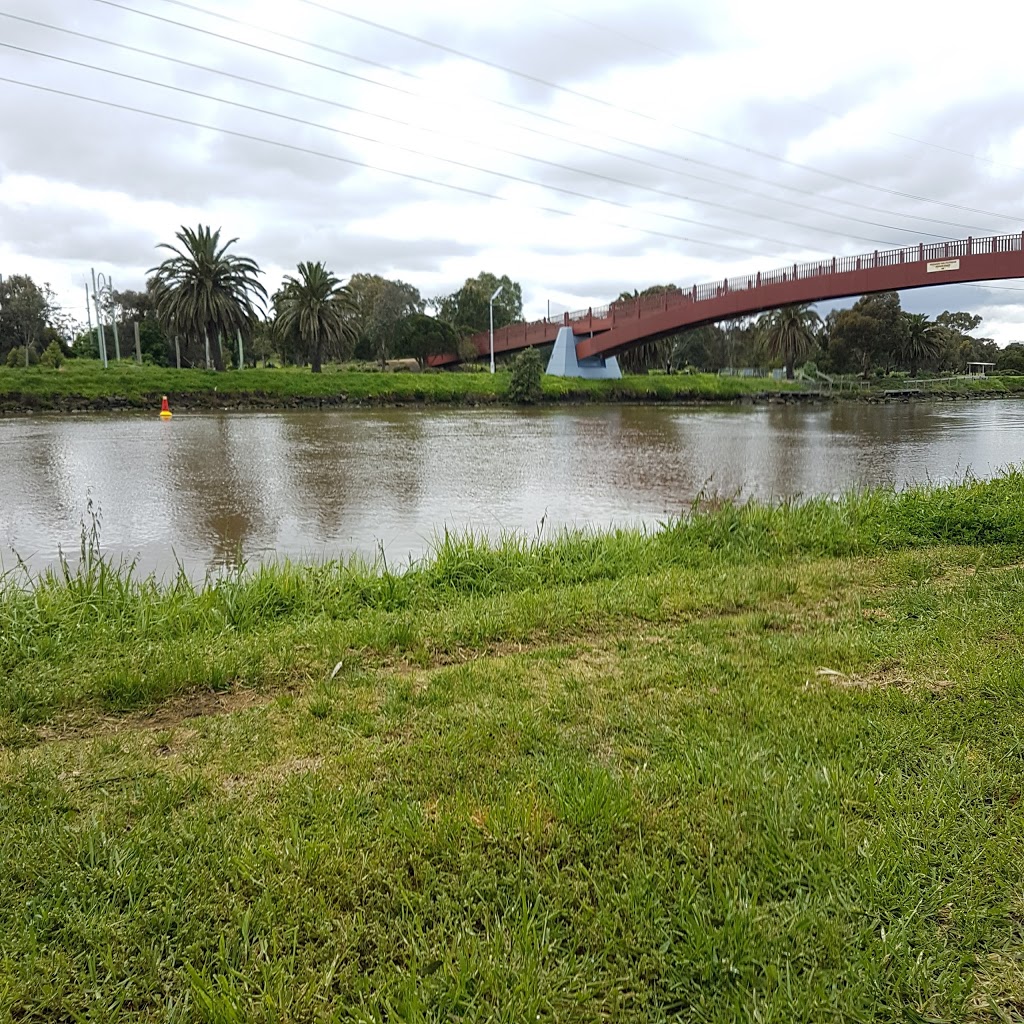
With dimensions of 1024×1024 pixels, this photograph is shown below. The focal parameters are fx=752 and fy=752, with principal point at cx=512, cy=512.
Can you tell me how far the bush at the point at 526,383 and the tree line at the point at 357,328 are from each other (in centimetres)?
1286

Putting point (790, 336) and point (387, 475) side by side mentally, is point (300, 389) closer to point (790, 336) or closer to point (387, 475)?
point (387, 475)

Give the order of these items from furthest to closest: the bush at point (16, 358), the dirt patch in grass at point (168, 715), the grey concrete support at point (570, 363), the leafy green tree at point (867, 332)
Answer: the leafy green tree at point (867, 332) → the grey concrete support at point (570, 363) → the bush at point (16, 358) → the dirt patch in grass at point (168, 715)

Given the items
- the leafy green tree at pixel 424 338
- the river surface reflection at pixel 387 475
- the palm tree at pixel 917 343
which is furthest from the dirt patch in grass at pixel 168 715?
the palm tree at pixel 917 343

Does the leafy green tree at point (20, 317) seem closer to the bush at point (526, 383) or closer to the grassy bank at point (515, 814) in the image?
the bush at point (526, 383)

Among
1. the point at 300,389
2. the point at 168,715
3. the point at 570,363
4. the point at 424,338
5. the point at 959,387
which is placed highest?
the point at 424,338

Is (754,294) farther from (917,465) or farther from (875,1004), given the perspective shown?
(875,1004)

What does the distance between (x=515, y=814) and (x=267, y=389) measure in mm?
39123

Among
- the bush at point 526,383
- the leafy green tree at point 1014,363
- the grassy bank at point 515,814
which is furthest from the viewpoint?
the leafy green tree at point 1014,363

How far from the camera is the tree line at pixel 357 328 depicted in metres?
44.2

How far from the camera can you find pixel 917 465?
50.8 ft

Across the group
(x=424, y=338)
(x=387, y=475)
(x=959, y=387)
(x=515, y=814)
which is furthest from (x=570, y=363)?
(x=515, y=814)

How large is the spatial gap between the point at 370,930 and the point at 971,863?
1.65m

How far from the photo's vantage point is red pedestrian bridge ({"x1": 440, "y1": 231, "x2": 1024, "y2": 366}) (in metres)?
29.5

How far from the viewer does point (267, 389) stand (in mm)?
38688
